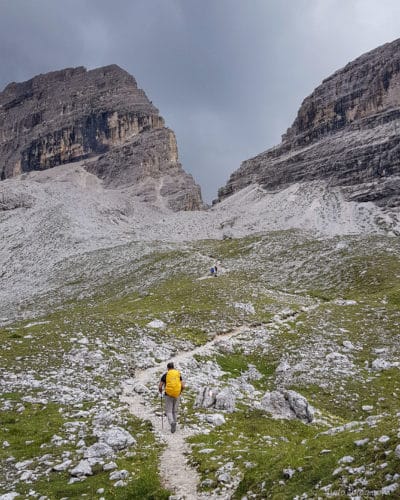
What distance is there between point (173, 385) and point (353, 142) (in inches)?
6308

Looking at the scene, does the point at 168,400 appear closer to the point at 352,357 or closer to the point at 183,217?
the point at 352,357

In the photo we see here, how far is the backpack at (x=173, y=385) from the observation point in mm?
16584

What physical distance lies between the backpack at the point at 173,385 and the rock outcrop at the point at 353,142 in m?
122

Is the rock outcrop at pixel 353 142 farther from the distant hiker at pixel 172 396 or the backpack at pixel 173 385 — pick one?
the distant hiker at pixel 172 396

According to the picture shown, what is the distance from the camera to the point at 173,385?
1678cm

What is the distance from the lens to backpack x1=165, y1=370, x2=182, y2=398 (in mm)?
16584

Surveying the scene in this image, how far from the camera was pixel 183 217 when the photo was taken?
149125mm

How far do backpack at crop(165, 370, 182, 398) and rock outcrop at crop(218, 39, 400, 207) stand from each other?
12157 centimetres

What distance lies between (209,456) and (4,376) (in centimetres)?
1263

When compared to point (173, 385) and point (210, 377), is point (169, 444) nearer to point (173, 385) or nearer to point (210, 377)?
point (173, 385)

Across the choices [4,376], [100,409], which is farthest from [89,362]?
[100,409]

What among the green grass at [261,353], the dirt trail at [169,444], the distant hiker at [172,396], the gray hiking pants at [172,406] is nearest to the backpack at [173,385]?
the distant hiker at [172,396]

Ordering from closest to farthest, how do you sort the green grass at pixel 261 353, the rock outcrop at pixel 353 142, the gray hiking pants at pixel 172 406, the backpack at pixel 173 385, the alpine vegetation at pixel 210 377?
the green grass at pixel 261 353 < the alpine vegetation at pixel 210 377 < the gray hiking pants at pixel 172 406 < the backpack at pixel 173 385 < the rock outcrop at pixel 353 142

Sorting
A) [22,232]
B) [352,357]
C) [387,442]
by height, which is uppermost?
[22,232]
